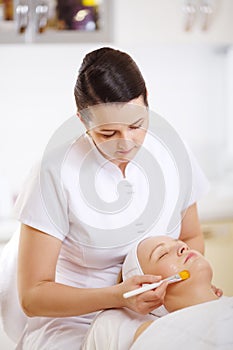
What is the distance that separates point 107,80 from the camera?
0.72 m

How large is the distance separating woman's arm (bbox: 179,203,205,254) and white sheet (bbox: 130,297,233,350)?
0.20 meters

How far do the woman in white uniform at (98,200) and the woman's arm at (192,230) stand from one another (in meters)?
0.06

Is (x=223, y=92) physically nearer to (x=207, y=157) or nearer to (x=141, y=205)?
(x=207, y=157)

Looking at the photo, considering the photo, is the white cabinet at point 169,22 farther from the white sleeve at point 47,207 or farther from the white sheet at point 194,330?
the white sheet at point 194,330

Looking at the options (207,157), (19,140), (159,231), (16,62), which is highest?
(159,231)

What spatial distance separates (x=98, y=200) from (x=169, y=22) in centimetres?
95

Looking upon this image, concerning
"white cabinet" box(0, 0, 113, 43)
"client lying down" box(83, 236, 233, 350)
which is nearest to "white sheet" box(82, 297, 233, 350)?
"client lying down" box(83, 236, 233, 350)

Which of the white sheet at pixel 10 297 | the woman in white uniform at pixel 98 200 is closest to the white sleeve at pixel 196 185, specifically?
the woman in white uniform at pixel 98 200

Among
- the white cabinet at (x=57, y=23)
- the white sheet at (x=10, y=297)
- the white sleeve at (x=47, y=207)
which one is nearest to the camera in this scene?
the white sleeve at (x=47, y=207)

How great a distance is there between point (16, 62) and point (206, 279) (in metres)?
1.08

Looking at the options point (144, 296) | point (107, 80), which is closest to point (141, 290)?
point (144, 296)

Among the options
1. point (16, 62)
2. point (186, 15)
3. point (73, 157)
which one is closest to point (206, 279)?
point (73, 157)

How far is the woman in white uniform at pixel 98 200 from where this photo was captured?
28.3 inches

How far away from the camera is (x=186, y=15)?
1.61 metres
